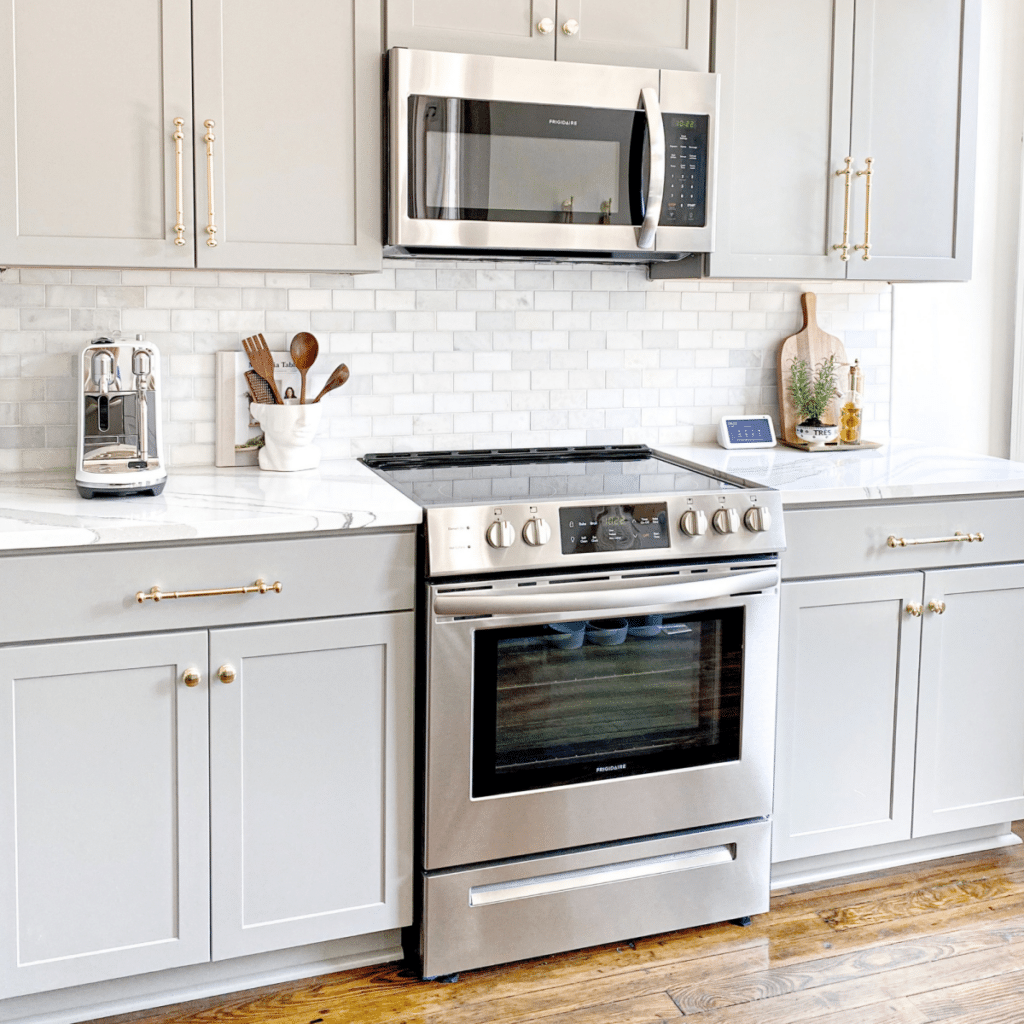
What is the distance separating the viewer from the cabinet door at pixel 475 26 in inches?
91.2

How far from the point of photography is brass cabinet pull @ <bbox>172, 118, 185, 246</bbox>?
2.18m

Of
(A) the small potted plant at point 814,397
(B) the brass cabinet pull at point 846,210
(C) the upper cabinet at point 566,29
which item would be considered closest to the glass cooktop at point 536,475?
(A) the small potted plant at point 814,397

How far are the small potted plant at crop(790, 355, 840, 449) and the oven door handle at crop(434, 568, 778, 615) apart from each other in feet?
2.43

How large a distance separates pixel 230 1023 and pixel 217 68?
190cm

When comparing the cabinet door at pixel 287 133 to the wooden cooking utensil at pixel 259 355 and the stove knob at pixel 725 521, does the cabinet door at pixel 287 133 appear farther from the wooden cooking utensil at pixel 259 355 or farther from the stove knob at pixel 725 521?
the stove knob at pixel 725 521

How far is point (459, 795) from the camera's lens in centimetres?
218

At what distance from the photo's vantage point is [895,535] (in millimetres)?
2498

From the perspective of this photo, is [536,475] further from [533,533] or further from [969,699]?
[969,699]

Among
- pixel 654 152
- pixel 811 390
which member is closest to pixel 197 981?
pixel 654 152

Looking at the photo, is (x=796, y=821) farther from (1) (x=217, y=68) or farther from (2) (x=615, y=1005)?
(1) (x=217, y=68)

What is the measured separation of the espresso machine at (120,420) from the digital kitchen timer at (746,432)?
149cm

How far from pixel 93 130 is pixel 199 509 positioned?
0.79 metres

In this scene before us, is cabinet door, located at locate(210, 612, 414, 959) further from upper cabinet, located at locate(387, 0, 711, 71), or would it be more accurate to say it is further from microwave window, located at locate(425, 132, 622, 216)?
upper cabinet, located at locate(387, 0, 711, 71)

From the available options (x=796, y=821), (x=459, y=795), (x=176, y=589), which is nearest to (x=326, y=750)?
(x=459, y=795)
